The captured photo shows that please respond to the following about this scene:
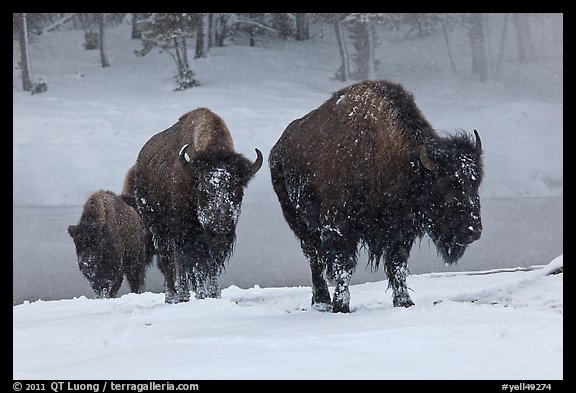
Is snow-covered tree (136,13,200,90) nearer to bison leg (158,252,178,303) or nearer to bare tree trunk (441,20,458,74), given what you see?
bare tree trunk (441,20,458,74)

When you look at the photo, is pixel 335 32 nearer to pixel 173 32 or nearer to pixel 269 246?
pixel 173 32

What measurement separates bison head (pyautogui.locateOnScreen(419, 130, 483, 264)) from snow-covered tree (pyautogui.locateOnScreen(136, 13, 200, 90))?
24142 millimetres

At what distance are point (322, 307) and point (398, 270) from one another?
80 cm

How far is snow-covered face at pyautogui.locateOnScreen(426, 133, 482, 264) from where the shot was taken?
20.8 ft

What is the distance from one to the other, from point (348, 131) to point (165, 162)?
2.71m

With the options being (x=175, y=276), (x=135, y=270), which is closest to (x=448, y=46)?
(x=135, y=270)

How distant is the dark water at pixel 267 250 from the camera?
1384cm

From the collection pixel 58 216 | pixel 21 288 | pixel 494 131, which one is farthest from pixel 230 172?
pixel 494 131

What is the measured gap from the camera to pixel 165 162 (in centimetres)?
876

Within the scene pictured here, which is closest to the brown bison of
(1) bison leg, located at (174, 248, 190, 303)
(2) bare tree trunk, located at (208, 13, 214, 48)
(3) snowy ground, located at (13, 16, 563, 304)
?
(3) snowy ground, located at (13, 16, 563, 304)

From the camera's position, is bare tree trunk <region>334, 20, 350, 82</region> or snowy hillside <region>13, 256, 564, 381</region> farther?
bare tree trunk <region>334, 20, 350, 82</region>

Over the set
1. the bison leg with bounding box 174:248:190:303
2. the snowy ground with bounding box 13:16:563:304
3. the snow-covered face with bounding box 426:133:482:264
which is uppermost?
the snow-covered face with bounding box 426:133:482:264

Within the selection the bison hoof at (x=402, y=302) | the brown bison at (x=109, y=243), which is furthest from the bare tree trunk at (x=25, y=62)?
the bison hoof at (x=402, y=302)

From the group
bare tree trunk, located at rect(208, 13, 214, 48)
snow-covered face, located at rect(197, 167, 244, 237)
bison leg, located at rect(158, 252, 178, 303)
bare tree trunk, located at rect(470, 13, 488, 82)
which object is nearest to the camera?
snow-covered face, located at rect(197, 167, 244, 237)
